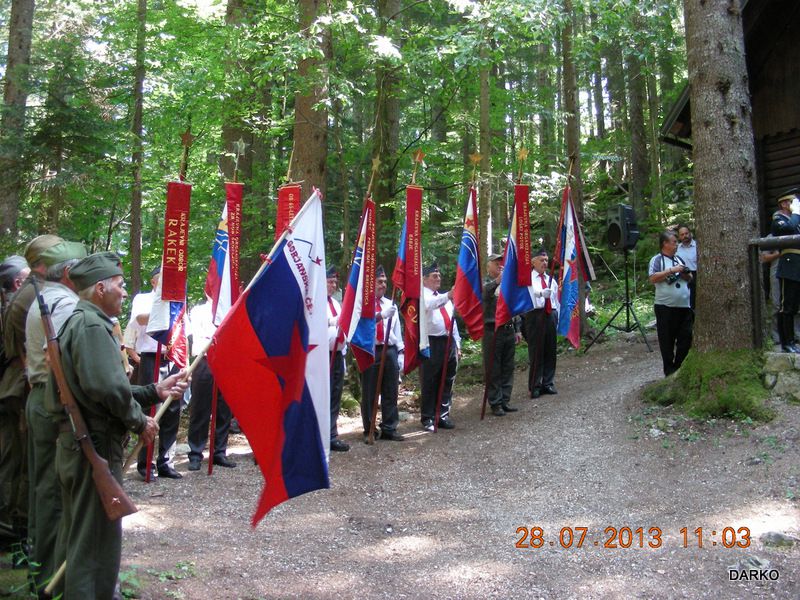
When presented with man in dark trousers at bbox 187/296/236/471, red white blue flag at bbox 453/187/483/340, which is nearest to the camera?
red white blue flag at bbox 453/187/483/340

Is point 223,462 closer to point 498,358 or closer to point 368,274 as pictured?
point 368,274

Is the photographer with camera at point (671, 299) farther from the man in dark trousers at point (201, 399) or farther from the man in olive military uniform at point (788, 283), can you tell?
the man in dark trousers at point (201, 399)

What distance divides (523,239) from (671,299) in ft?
7.17

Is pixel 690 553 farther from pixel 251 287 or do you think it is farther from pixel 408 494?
pixel 251 287

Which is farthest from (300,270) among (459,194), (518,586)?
(459,194)

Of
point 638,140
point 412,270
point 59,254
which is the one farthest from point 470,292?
point 638,140

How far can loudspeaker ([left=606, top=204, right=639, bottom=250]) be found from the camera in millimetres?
14094

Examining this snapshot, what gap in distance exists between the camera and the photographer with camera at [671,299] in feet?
31.5

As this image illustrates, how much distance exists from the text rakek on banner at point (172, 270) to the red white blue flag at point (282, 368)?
2853 mm

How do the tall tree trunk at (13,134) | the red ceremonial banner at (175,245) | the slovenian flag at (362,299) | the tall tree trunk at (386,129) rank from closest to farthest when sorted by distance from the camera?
the red ceremonial banner at (175,245) < the slovenian flag at (362,299) < the tall tree trunk at (386,129) < the tall tree trunk at (13,134)

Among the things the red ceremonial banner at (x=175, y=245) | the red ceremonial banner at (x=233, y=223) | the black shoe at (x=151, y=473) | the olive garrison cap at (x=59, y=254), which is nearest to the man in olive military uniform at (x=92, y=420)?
the olive garrison cap at (x=59, y=254)

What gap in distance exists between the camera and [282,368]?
191 inches

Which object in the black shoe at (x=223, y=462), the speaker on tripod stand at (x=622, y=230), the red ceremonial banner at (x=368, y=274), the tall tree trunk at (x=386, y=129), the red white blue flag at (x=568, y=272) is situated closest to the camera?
the black shoe at (x=223, y=462)

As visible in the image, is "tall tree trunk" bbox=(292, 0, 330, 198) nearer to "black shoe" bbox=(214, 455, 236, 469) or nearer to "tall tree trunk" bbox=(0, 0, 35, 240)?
"black shoe" bbox=(214, 455, 236, 469)
